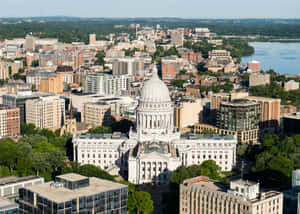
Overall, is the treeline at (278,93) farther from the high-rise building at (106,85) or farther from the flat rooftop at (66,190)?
the flat rooftop at (66,190)

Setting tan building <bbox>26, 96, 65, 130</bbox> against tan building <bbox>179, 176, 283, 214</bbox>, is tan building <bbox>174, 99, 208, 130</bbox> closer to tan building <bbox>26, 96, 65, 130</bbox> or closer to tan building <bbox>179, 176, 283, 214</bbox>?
tan building <bbox>26, 96, 65, 130</bbox>

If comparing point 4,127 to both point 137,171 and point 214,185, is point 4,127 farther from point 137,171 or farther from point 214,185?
point 214,185

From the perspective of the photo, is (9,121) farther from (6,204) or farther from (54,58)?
(54,58)

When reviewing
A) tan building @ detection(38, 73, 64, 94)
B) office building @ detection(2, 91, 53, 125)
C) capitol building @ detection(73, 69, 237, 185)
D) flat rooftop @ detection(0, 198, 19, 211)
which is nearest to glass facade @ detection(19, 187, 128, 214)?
flat rooftop @ detection(0, 198, 19, 211)

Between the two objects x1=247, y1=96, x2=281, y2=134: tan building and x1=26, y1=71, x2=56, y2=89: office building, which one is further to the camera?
x1=26, y1=71, x2=56, y2=89: office building

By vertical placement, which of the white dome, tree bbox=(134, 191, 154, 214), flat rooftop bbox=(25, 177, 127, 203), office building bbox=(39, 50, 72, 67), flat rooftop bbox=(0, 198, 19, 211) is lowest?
tree bbox=(134, 191, 154, 214)

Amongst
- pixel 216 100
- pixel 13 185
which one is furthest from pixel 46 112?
pixel 13 185
